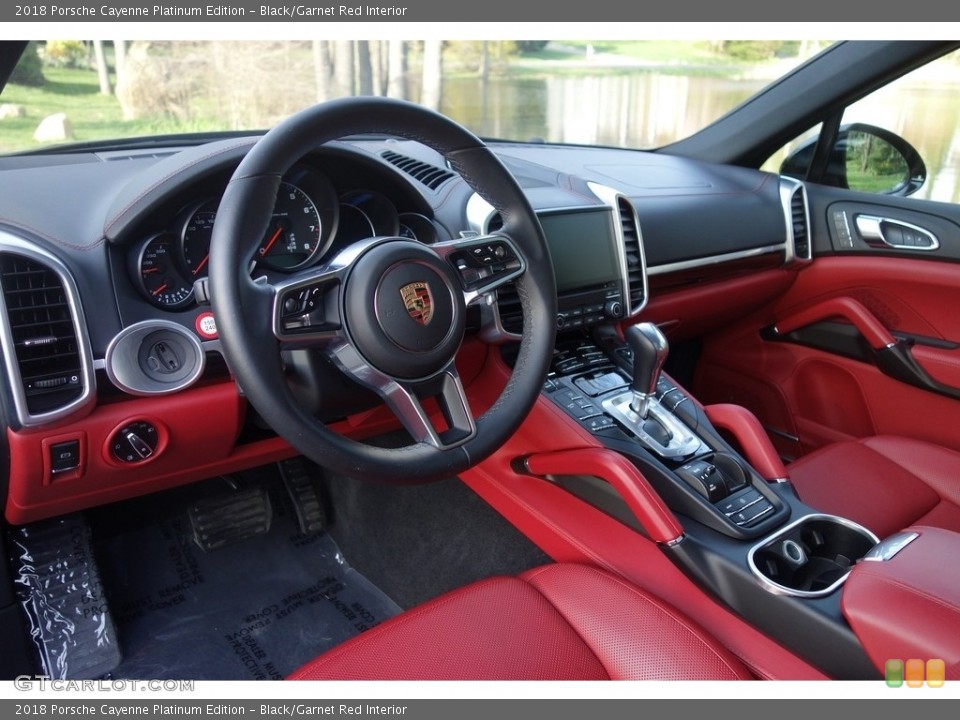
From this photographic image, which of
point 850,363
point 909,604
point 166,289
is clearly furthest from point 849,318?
point 166,289

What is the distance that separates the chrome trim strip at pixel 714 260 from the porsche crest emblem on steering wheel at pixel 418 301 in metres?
1.03

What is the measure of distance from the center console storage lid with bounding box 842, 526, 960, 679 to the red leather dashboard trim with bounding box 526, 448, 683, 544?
1.05 ft

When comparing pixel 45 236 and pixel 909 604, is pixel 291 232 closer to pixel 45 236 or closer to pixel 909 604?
pixel 45 236

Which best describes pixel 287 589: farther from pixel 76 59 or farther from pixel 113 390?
pixel 76 59

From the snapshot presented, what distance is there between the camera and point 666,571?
151 centimetres

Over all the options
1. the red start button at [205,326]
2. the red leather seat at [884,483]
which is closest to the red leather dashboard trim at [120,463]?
the red start button at [205,326]

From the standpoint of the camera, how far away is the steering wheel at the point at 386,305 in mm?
1148

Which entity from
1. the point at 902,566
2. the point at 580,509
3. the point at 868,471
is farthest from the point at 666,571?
the point at 868,471

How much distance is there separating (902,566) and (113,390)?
1.39 m

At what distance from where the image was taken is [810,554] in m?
1.55

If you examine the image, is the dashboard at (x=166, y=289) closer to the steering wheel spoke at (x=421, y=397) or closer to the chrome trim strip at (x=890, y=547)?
the steering wheel spoke at (x=421, y=397)

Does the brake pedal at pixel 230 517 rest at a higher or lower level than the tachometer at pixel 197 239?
lower

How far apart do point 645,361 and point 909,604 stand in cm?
69

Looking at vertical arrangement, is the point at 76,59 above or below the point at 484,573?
above
